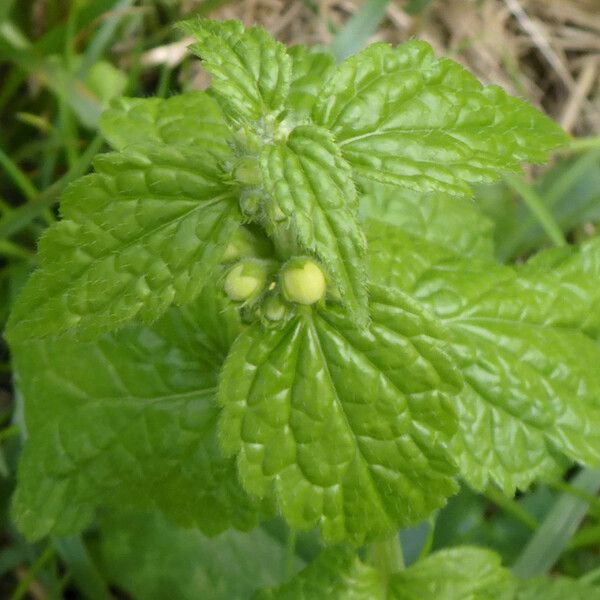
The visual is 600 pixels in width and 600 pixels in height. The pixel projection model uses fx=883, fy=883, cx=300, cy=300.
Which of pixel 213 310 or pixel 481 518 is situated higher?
pixel 213 310

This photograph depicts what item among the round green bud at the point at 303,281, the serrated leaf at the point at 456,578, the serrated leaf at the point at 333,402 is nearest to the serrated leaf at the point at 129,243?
the round green bud at the point at 303,281

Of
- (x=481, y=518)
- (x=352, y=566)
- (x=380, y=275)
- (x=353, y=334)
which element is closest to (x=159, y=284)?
(x=353, y=334)

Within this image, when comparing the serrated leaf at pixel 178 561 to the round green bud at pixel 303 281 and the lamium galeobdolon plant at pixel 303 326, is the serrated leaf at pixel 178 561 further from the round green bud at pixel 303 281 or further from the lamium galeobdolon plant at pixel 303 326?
the round green bud at pixel 303 281

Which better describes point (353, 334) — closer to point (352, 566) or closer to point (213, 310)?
point (213, 310)

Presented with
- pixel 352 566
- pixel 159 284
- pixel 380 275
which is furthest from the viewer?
pixel 352 566

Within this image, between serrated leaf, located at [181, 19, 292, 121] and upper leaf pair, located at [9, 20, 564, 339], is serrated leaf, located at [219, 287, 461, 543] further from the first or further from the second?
serrated leaf, located at [181, 19, 292, 121]

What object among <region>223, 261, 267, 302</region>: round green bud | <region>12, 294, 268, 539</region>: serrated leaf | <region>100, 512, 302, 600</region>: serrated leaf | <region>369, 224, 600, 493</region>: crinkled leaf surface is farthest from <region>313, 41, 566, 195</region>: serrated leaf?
<region>100, 512, 302, 600</region>: serrated leaf
